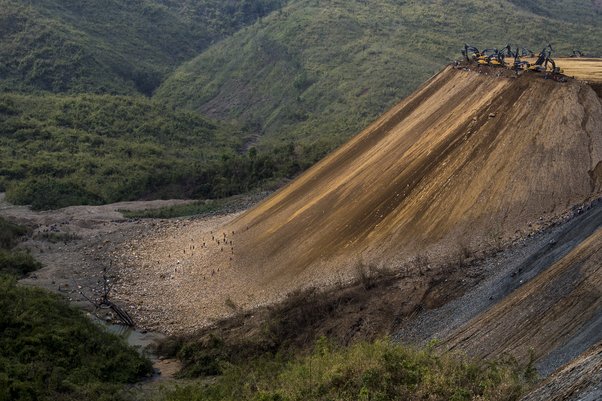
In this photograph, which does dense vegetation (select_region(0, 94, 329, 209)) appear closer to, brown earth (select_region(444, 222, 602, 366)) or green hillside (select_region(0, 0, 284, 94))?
green hillside (select_region(0, 0, 284, 94))

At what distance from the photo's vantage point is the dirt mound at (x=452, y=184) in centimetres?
2452

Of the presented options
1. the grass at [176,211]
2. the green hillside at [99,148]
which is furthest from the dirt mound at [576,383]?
the green hillside at [99,148]

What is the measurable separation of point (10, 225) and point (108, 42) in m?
68.2

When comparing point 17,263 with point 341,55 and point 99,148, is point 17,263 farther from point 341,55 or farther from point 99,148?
point 341,55

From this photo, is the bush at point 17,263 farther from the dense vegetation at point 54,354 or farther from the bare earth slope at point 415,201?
the dense vegetation at point 54,354

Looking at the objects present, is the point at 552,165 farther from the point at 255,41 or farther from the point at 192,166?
the point at 255,41

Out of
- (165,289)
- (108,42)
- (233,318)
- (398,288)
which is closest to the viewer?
(398,288)

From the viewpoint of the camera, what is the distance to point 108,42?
103 m

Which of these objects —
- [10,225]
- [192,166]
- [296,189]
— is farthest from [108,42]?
[296,189]

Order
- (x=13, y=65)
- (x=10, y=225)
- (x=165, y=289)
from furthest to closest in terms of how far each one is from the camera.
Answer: (x=13, y=65), (x=10, y=225), (x=165, y=289)

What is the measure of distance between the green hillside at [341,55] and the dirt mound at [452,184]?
3238 centimetres

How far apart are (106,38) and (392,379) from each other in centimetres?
9844

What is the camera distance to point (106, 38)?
104 metres

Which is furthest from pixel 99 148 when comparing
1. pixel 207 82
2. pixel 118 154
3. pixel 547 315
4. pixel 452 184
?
pixel 547 315
